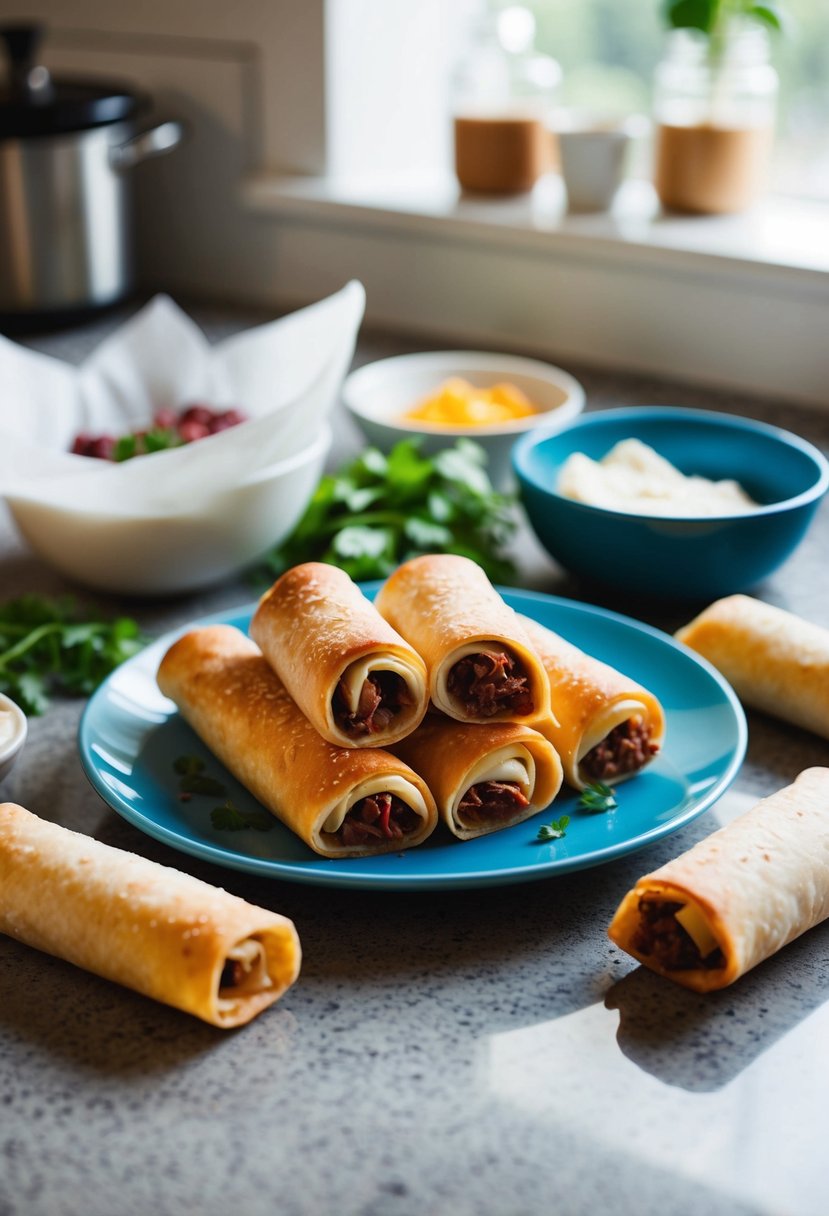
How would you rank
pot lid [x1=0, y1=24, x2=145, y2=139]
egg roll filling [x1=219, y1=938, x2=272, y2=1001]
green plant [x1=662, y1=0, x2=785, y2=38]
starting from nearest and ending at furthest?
1. egg roll filling [x1=219, y1=938, x2=272, y2=1001]
2. green plant [x1=662, y1=0, x2=785, y2=38]
3. pot lid [x1=0, y1=24, x2=145, y2=139]

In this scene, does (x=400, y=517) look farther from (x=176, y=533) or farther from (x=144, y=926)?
(x=144, y=926)

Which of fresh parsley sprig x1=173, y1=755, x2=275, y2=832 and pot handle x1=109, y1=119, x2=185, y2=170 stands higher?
pot handle x1=109, y1=119, x2=185, y2=170

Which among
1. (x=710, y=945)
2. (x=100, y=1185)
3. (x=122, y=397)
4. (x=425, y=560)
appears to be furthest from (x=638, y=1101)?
(x=122, y=397)

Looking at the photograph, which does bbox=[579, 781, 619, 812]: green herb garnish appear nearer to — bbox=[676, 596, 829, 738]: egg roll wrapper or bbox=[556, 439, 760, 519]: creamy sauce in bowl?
bbox=[676, 596, 829, 738]: egg roll wrapper

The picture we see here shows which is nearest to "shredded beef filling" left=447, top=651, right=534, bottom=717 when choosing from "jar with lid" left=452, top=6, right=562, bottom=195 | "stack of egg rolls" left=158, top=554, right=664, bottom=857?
"stack of egg rolls" left=158, top=554, right=664, bottom=857

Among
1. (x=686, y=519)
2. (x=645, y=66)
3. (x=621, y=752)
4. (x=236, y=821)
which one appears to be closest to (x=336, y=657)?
(x=236, y=821)

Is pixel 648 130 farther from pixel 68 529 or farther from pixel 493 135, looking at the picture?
pixel 68 529
